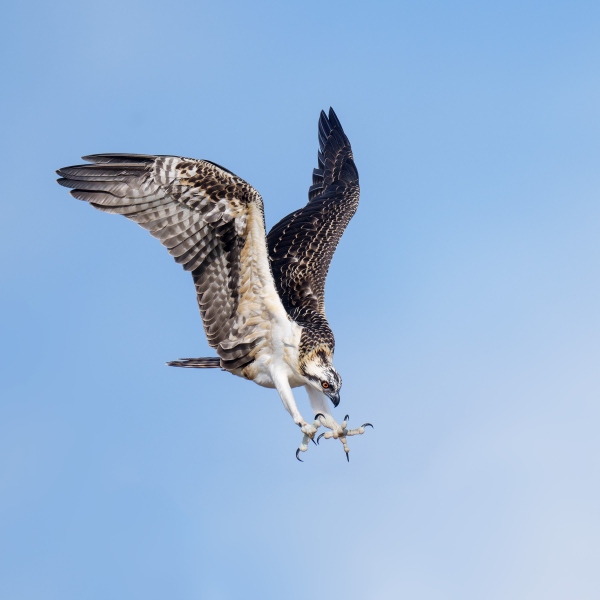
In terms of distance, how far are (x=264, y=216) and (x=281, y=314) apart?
53.8 inches

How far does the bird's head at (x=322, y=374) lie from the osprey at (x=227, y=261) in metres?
0.01

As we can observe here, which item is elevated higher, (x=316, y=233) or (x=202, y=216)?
(x=316, y=233)

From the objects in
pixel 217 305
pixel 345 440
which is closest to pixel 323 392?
pixel 345 440

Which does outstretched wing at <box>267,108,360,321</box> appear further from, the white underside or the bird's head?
the bird's head

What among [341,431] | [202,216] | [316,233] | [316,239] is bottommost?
[341,431]

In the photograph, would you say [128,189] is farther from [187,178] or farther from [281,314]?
[281,314]

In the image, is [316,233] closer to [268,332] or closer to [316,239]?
[316,239]

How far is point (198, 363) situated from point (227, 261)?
1777mm

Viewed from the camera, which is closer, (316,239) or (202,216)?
(202,216)

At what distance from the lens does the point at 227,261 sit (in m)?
14.8

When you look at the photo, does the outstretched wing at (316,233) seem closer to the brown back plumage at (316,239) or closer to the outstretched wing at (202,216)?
the brown back plumage at (316,239)

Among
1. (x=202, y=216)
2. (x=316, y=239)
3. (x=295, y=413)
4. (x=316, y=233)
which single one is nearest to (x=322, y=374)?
(x=295, y=413)

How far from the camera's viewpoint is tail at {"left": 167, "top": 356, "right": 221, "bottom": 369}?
1567 cm

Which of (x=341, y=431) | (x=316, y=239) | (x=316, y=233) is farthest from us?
(x=316, y=233)
